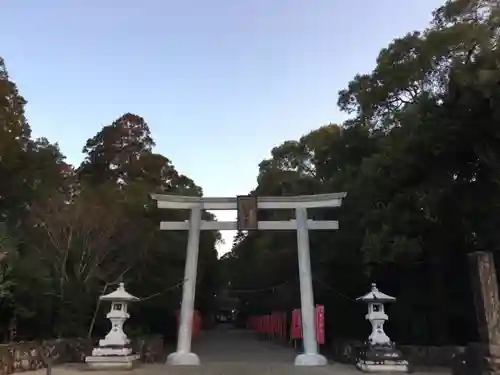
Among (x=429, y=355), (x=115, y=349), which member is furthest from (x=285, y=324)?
(x=115, y=349)

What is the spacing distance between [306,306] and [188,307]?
151 inches

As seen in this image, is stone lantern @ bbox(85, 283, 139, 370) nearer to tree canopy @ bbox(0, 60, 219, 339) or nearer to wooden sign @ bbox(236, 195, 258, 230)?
tree canopy @ bbox(0, 60, 219, 339)

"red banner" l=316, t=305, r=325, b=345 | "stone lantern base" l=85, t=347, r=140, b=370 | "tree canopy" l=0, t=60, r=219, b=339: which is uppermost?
"tree canopy" l=0, t=60, r=219, b=339

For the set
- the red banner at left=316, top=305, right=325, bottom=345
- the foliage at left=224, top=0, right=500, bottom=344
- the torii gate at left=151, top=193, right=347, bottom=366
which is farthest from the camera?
the red banner at left=316, top=305, right=325, bottom=345

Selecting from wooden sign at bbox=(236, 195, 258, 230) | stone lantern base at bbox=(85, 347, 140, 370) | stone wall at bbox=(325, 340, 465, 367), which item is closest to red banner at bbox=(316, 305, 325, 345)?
stone wall at bbox=(325, 340, 465, 367)

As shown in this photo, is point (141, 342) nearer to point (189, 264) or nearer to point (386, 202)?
point (189, 264)

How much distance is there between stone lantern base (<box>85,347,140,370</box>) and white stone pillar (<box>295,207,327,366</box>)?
16.9 ft

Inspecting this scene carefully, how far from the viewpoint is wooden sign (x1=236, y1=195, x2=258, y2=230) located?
1853cm

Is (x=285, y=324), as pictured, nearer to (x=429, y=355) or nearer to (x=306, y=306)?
(x=306, y=306)

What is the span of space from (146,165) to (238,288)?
1680 cm

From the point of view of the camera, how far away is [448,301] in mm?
19125

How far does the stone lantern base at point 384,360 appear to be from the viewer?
1480 centimetres

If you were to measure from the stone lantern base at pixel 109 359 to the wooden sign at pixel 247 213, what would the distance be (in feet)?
18.6

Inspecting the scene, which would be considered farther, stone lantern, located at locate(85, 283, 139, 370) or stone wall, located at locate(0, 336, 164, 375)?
stone lantern, located at locate(85, 283, 139, 370)
